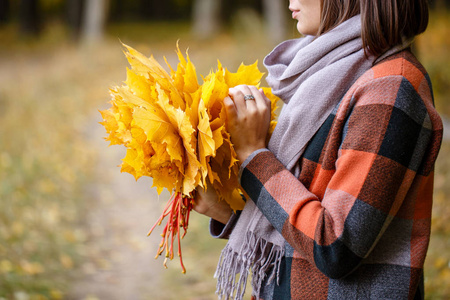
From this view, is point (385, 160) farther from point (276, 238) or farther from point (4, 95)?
point (4, 95)

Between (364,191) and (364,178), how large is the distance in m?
0.03

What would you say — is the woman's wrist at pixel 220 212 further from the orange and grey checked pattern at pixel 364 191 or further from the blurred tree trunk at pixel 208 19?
the blurred tree trunk at pixel 208 19

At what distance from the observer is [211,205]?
142 centimetres

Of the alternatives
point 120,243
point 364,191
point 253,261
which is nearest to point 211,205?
point 253,261

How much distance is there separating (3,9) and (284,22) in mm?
17886

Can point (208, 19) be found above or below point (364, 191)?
below

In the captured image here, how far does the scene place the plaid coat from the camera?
1078 millimetres

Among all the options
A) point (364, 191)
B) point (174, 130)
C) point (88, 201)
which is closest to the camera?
point (364, 191)

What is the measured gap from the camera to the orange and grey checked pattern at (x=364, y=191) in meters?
1.08

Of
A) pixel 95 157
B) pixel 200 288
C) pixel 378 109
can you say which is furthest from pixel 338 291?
pixel 95 157

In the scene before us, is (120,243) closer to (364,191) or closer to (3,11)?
(364,191)

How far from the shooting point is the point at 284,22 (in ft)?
37.7

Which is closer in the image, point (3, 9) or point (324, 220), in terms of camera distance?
point (324, 220)

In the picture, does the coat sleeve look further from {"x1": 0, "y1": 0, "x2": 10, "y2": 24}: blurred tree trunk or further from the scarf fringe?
{"x1": 0, "y1": 0, "x2": 10, "y2": 24}: blurred tree trunk
